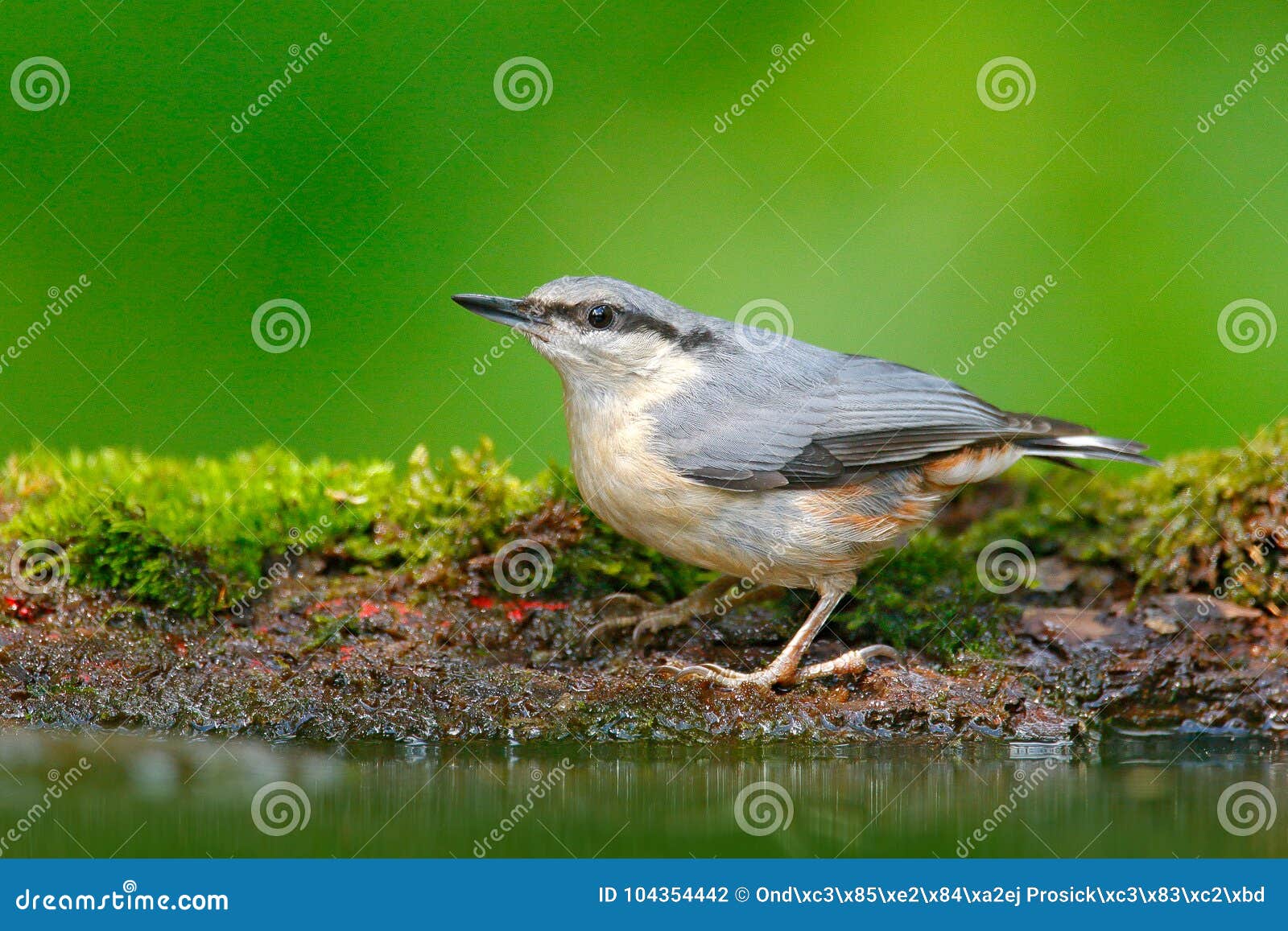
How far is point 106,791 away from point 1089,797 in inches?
105

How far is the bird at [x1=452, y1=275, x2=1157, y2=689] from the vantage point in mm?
4195
